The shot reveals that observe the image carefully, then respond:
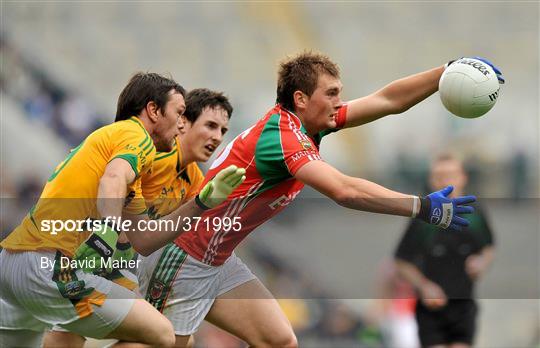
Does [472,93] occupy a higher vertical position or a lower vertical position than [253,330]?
higher

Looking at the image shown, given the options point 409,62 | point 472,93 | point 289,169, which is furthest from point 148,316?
point 409,62

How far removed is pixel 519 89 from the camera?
738 inches

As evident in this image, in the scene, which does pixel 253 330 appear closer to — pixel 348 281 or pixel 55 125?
pixel 348 281

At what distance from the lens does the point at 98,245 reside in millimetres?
4852

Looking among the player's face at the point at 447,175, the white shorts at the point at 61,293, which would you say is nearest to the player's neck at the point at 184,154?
the white shorts at the point at 61,293

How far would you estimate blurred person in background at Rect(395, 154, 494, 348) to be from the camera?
24.5 feet

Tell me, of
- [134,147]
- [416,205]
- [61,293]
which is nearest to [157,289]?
[61,293]

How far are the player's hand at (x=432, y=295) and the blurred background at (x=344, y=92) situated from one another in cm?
346

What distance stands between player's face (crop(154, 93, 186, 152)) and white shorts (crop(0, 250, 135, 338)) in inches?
36.9

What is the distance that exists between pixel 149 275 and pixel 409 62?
552 inches

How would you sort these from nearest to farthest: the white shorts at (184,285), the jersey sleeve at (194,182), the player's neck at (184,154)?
the white shorts at (184,285) → the player's neck at (184,154) → the jersey sleeve at (194,182)

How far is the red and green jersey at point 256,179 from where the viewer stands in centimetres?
530

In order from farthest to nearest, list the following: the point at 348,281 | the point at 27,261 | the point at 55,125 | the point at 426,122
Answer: the point at 426,122, the point at 55,125, the point at 348,281, the point at 27,261

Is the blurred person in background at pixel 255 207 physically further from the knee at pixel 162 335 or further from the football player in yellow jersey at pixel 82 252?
the knee at pixel 162 335
